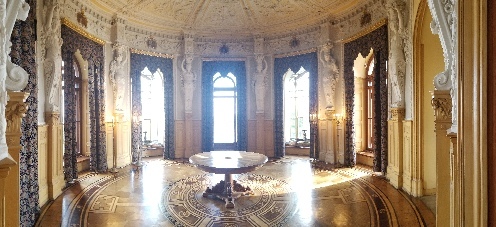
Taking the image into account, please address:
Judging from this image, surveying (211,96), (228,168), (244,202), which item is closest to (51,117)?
(228,168)

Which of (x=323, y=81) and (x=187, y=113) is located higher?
(x=323, y=81)

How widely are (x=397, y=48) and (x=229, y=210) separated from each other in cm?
421

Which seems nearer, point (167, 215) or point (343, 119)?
point (167, 215)

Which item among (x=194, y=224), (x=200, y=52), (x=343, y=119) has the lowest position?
(x=194, y=224)

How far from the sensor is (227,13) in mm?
8883

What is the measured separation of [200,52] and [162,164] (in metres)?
3.73

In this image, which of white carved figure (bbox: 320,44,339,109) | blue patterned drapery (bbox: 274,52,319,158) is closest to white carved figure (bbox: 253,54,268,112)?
blue patterned drapery (bbox: 274,52,319,158)

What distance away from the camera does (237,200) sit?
5039 millimetres

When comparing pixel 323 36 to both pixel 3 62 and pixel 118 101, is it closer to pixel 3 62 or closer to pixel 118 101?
pixel 118 101

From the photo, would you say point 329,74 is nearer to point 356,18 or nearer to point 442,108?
point 356,18

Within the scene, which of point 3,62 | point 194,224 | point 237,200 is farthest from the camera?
point 237,200

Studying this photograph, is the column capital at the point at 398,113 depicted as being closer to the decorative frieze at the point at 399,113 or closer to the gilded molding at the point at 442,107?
the decorative frieze at the point at 399,113

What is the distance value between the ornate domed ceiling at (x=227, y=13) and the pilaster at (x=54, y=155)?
3.17 metres

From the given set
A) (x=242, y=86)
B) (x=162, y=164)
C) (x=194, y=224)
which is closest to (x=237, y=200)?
(x=194, y=224)
